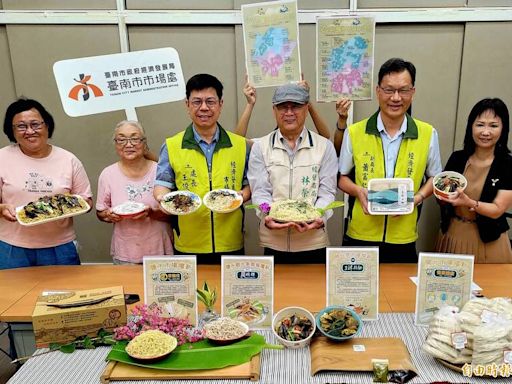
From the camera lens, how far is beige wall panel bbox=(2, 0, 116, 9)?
10.7 feet

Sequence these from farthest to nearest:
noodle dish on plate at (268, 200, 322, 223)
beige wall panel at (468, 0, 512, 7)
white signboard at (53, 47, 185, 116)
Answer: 1. beige wall panel at (468, 0, 512, 7)
2. white signboard at (53, 47, 185, 116)
3. noodle dish on plate at (268, 200, 322, 223)

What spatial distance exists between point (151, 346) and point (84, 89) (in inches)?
74.9

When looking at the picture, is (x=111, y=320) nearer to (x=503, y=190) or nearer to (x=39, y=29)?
(x=503, y=190)

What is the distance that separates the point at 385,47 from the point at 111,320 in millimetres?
2784

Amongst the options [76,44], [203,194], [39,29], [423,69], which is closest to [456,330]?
[203,194]

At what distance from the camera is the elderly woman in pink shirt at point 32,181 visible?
7.80 ft

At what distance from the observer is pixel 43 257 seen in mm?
2469

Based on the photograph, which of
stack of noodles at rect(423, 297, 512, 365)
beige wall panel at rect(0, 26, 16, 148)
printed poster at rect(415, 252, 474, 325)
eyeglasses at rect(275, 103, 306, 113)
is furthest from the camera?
beige wall panel at rect(0, 26, 16, 148)

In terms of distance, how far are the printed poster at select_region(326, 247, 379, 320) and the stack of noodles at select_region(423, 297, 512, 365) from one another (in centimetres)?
27

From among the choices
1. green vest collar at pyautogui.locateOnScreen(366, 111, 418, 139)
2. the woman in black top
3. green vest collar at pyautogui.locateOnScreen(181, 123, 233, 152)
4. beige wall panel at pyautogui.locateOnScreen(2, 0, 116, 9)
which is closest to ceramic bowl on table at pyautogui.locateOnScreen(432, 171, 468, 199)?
the woman in black top

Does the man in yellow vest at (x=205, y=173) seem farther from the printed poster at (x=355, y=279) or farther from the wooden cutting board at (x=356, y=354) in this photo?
the wooden cutting board at (x=356, y=354)

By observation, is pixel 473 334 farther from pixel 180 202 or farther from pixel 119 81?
pixel 119 81

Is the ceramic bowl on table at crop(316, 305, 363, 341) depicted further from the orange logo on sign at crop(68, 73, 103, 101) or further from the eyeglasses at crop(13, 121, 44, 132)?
the orange logo on sign at crop(68, 73, 103, 101)

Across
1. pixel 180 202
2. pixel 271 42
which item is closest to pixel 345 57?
pixel 271 42
